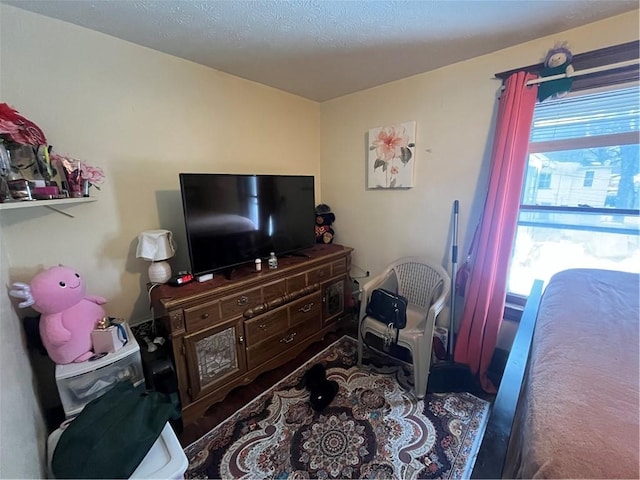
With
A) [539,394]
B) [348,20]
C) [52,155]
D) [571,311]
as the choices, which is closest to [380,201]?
[348,20]

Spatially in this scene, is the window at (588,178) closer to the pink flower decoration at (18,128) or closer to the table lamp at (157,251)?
the table lamp at (157,251)

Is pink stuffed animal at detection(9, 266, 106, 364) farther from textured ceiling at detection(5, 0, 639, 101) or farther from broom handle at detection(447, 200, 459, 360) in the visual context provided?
broom handle at detection(447, 200, 459, 360)

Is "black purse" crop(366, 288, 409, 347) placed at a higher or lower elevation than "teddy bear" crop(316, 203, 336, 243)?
lower

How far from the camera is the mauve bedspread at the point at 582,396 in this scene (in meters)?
0.54

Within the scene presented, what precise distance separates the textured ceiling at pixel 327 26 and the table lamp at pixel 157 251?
1154 millimetres

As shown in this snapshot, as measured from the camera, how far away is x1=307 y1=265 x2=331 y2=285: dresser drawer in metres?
2.18

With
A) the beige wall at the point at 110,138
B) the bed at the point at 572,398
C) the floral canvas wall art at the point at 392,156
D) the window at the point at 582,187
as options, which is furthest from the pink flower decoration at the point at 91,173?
the window at the point at 582,187

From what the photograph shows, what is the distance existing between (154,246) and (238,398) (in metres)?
1.17

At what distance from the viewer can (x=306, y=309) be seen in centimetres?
218

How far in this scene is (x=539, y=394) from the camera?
0.71 metres

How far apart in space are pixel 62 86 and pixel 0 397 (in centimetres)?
152

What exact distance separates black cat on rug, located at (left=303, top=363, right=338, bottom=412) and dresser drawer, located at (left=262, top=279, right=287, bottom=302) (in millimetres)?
619

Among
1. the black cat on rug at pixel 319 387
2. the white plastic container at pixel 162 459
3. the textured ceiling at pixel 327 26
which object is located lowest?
the black cat on rug at pixel 319 387

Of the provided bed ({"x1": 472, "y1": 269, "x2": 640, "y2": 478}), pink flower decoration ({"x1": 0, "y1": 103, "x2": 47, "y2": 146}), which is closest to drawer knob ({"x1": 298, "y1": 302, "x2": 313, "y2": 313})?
bed ({"x1": 472, "y1": 269, "x2": 640, "y2": 478})
